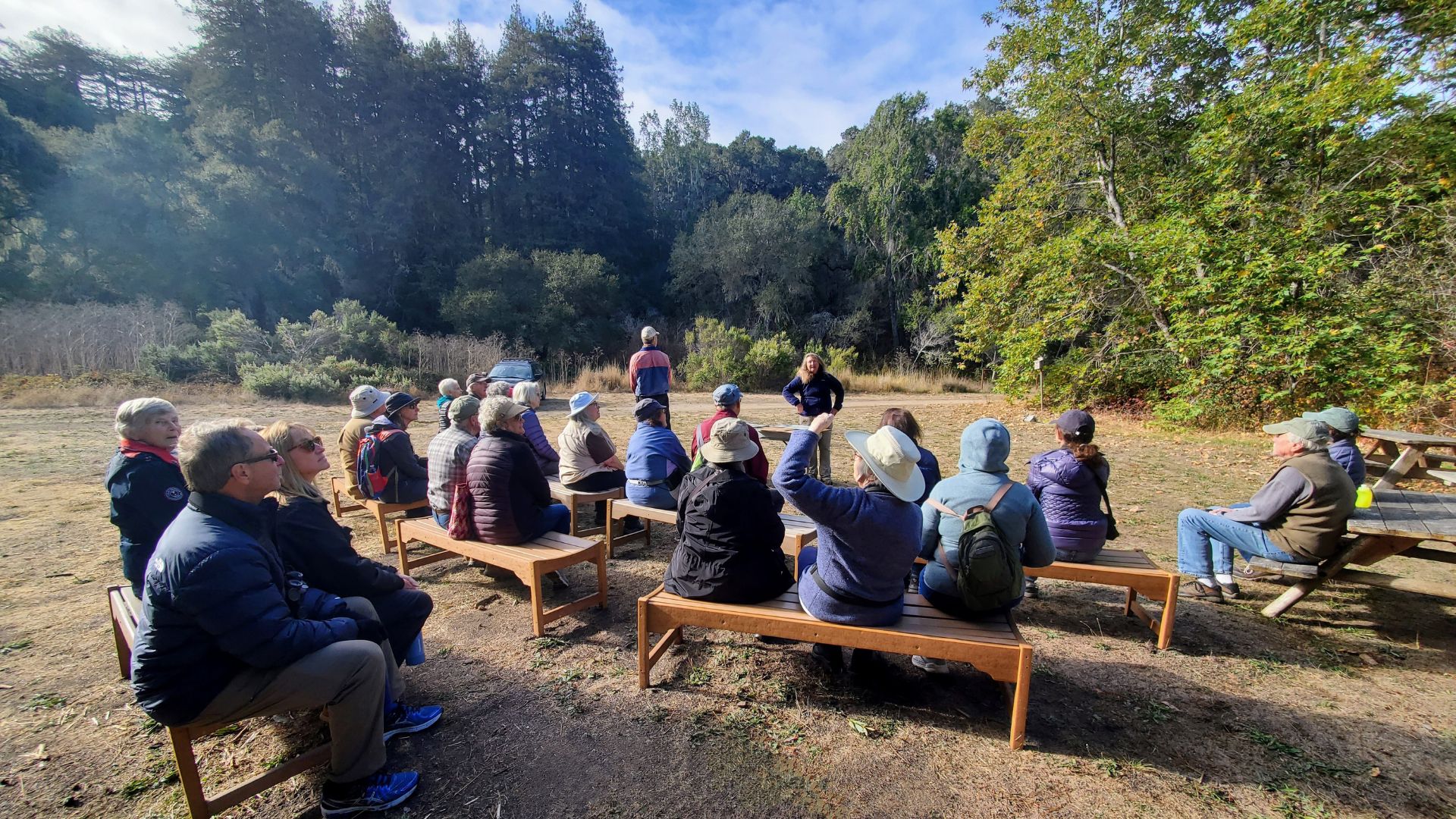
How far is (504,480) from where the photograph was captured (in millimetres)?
3875

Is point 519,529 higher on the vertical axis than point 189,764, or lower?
higher

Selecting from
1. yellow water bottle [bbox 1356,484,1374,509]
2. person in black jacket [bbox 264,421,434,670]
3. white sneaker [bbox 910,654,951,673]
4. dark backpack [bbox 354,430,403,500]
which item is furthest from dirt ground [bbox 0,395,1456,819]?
dark backpack [bbox 354,430,403,500]

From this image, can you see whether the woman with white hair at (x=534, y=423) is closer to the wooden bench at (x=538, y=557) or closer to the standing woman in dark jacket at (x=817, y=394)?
the wooden bench at (x=538, y=557)

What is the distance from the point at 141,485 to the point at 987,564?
4.14 metres

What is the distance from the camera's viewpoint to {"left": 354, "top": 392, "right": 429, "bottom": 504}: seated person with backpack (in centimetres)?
487

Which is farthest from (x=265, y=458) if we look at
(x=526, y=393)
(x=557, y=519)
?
(x=526, y=393)

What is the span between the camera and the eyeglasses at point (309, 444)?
2795 mm

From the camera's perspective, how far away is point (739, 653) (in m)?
3.65

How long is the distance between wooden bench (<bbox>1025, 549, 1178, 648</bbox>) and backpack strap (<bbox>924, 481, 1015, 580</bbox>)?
0.81 m

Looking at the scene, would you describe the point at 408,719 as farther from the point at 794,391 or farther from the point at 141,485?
the point at 794,391

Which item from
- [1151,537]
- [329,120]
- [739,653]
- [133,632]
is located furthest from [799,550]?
[329,120]

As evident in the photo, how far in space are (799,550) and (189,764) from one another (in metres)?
3.00

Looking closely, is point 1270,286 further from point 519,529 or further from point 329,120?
point 329,120

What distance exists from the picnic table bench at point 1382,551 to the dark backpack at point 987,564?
250 centimetres
